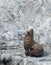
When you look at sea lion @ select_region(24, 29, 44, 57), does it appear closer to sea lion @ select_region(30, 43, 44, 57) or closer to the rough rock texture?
sea lion @ select_region(30, 43, 44, 57)

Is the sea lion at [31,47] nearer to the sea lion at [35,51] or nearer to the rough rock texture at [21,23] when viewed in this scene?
the sea lion at [35,51]

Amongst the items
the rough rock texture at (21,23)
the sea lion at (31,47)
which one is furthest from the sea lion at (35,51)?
the rough rock texture at (21,23)

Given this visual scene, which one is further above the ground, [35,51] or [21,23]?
[21,23]

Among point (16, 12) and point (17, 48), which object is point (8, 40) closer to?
point (17, 48)

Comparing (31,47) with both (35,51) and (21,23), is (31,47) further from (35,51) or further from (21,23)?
(21,23)

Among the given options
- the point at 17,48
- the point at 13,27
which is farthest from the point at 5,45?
the point at 13,27

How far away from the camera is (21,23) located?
5922 mm

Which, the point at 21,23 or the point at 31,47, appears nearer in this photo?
the point at 31,47

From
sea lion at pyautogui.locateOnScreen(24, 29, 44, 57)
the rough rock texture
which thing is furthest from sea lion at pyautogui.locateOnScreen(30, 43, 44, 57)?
the rough rock texture

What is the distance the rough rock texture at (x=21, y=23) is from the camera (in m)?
5.13

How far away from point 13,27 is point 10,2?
30.6 inches

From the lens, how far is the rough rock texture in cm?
513

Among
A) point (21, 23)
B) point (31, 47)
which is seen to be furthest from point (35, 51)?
point (21, 23)

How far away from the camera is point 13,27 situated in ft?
19.0
